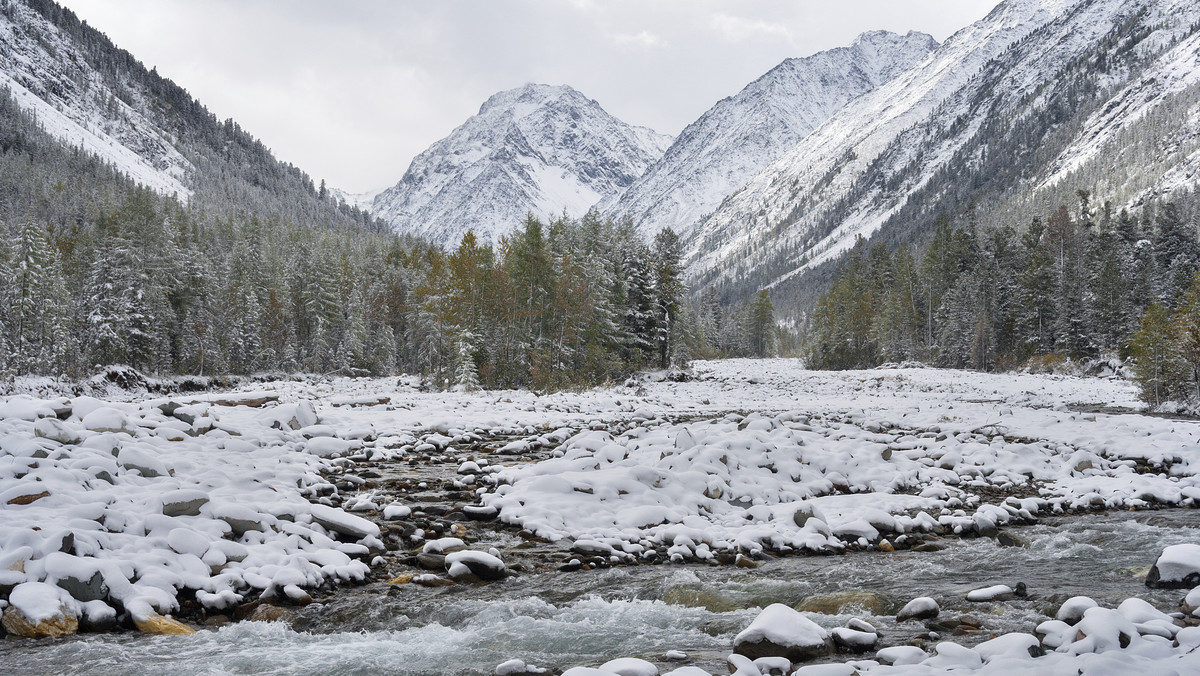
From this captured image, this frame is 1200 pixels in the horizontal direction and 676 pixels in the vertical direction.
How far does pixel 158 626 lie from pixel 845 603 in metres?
6.89

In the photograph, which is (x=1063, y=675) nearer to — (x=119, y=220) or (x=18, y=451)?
(x=18, y=451)

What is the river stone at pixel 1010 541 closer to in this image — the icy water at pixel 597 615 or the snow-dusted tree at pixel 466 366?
the icy water at pixel 597 615

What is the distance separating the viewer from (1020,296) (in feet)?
186

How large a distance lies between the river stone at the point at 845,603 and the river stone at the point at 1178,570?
3.13m

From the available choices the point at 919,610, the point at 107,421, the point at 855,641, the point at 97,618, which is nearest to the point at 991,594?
the point at 919,610

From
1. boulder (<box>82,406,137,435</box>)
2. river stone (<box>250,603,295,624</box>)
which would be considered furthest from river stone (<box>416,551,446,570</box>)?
boulder (<box>82,406,137,435</box>)

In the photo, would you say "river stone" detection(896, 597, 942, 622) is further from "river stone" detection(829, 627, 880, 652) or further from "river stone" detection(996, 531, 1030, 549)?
"river stone" detection(996, 531, 1030, 549)

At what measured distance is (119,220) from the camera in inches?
1980

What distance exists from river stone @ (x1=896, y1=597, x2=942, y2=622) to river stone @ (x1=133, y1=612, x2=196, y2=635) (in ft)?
22.9

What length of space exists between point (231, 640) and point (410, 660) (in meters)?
1.73

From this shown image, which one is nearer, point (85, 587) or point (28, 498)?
point (85, 587)

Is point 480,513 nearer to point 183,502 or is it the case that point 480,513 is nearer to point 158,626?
point 183,502

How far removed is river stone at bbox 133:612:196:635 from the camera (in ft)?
19.4

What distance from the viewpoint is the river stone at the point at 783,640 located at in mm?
Answer: 5391
